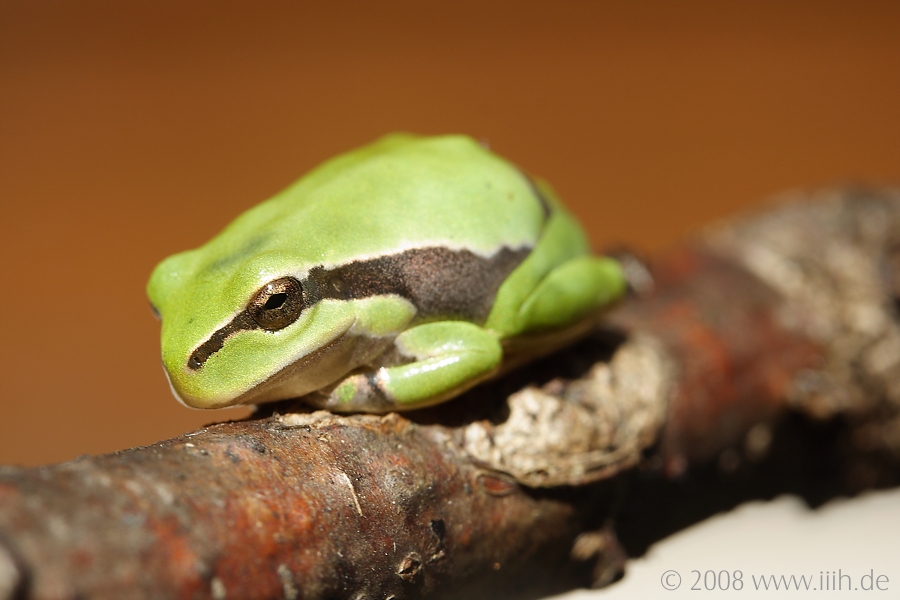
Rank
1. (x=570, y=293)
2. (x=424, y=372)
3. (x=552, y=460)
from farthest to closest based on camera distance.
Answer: (x=570, y=293) < (x=552, y=460) < (x=424, y=372)

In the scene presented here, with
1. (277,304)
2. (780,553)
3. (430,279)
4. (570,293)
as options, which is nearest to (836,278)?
(780,553)

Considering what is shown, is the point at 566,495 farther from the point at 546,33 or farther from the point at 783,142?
the point at 783,142

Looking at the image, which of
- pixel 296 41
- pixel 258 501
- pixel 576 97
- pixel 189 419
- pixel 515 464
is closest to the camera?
pixel 258 501

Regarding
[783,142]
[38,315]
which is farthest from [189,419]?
[783,142]

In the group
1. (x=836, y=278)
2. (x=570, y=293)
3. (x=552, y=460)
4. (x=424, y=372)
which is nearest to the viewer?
(x=424, y=372)

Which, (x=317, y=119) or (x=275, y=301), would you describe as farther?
(x=317, y=119)

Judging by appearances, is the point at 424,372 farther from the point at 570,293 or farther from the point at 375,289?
the point at 570,293

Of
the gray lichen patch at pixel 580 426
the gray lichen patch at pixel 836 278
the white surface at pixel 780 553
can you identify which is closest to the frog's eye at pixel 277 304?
the gray lichen patch at pixel 580 426
